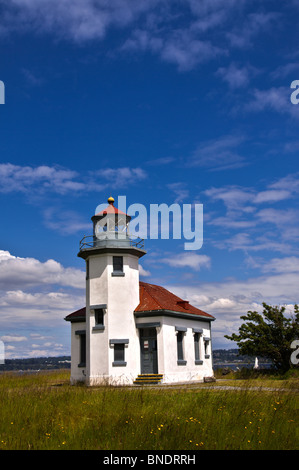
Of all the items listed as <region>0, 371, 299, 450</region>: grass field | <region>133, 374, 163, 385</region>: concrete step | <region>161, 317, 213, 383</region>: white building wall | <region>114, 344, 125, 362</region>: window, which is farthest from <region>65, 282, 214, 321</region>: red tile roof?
<region>0, 371, 299, 450</region>: grass field

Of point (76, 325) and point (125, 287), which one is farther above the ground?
point (125, 287)

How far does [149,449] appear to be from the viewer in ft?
30.7

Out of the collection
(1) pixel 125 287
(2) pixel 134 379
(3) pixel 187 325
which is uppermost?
(1) pixel 125 287

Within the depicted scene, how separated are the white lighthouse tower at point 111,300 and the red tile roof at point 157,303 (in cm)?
75

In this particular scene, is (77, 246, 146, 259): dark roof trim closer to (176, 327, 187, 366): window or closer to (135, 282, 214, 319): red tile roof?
(135, 282, 214, 319): red tile roof

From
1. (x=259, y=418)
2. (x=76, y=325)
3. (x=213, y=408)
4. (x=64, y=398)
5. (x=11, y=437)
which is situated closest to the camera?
(x=11, y=437)

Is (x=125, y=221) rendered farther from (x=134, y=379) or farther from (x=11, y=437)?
(x=11, y=437)

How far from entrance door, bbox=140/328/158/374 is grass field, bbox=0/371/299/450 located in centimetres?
1427

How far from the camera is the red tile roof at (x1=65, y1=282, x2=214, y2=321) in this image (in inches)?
1111

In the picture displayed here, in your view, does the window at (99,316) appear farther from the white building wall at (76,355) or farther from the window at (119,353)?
the white building wall at (76,355)

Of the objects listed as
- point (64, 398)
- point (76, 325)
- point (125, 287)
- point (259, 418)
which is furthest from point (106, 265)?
point (259, 418)
